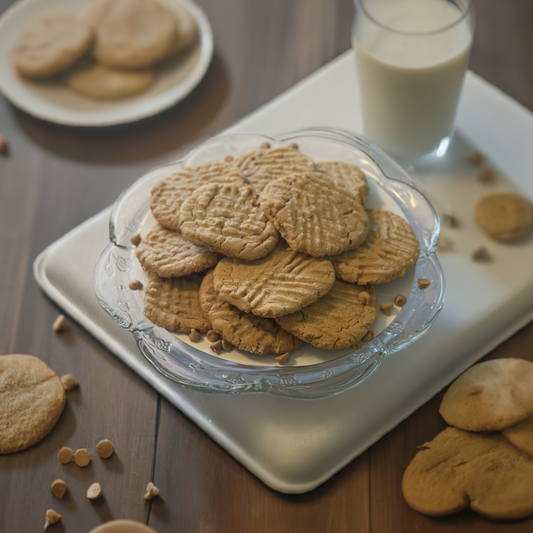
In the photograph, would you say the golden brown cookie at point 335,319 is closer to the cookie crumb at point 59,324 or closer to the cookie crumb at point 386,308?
the cookie crumb at point 386,308

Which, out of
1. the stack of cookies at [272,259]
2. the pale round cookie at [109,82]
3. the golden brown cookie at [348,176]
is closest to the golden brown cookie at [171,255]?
the stack of cookies at [272,259]

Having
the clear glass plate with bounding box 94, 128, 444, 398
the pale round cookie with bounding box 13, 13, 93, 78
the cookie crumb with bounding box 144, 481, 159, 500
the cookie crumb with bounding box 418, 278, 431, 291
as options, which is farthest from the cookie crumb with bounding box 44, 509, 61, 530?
the pale round cookie with bounding box 13, 13, 93, 78

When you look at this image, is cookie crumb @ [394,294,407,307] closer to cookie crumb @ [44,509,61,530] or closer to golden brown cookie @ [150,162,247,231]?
golden brown cookie @ [150,162,247,231]

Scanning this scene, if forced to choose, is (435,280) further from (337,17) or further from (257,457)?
(337,17)

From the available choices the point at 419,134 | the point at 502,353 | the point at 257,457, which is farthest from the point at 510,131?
the point at 257,457

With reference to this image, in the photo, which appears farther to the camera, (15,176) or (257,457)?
(15,176)
